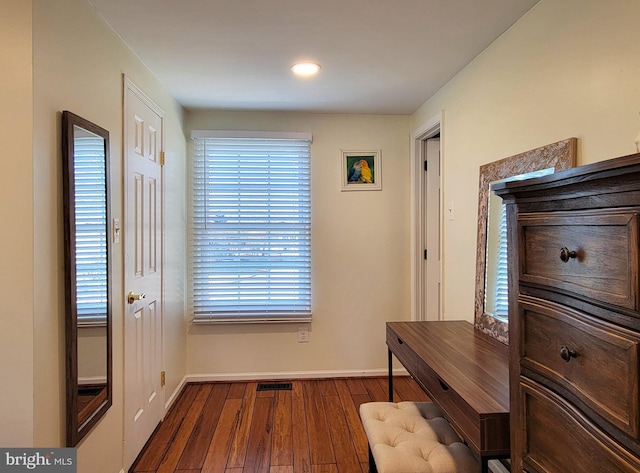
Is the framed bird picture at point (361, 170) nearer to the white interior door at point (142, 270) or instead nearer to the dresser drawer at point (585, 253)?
the white interior door at point (142, 270)

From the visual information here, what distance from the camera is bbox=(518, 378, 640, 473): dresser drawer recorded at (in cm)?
69

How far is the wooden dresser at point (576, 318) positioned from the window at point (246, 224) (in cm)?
234

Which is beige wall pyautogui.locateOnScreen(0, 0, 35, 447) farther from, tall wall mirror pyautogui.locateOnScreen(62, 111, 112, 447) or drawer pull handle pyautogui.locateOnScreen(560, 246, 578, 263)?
drawer pull handle pyautogui.locateOnScreen(560, 246, 578, 263)

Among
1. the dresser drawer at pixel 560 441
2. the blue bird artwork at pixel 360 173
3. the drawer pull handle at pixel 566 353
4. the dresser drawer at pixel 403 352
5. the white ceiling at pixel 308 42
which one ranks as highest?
the white ceiling at pixel 308 42

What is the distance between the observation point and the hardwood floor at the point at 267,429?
2082mm

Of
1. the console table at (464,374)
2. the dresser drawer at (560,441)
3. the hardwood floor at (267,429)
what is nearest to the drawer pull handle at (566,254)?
the dresser drawer at (560,441)

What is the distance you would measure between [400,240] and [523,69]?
181 centimetres

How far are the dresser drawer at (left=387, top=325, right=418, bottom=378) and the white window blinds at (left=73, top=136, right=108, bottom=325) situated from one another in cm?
152

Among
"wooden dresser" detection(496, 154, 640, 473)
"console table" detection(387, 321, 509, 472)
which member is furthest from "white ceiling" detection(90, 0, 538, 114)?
"console table" detection(387, 321, 509, 472)

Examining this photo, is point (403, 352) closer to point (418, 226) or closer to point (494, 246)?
point (494, 246)

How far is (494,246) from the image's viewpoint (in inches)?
75.4

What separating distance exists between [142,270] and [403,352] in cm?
162

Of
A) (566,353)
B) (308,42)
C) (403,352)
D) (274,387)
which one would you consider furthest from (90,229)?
(274,387)

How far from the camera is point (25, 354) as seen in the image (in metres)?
1.23
